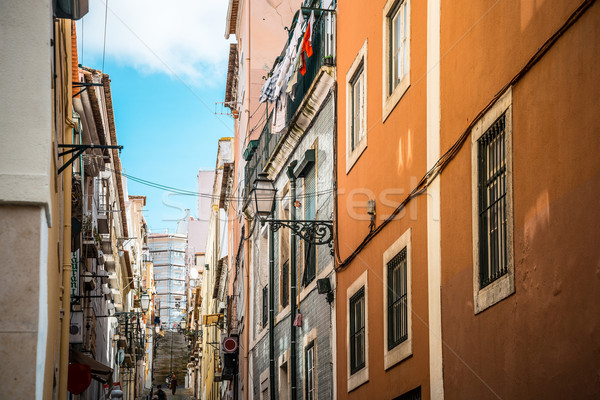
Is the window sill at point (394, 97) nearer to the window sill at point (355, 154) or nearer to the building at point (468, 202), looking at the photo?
the building at point (468, 202)

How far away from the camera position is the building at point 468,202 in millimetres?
7246

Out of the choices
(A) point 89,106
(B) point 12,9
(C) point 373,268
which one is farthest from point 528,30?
(A) point 89,106

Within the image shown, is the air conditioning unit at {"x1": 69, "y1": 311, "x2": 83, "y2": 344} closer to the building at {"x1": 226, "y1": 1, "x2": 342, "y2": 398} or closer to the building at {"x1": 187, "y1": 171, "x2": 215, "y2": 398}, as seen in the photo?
the building at {"x1": 226, "y1": 1, "x2": 342, "y2": 398}

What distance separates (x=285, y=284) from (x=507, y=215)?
1236cm

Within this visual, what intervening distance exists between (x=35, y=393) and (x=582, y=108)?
5.43m

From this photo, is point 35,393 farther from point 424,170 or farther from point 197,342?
point 197,342

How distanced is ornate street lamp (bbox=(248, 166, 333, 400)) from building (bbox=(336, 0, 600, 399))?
0.78m

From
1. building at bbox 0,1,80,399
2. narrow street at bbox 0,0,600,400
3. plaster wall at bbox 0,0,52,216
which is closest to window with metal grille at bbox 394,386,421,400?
narrow street at bbox 0,0,600,400

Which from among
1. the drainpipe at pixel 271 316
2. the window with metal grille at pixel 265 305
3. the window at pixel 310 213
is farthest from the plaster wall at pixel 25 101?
the window with metal grille at pixel 265 305

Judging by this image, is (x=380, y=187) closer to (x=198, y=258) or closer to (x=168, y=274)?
(x=198, y=258)

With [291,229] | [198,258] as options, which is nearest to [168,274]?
[198,258]

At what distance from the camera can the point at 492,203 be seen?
909 cm

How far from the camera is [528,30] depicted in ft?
26.8

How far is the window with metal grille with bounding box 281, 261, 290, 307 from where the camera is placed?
20.3 m
